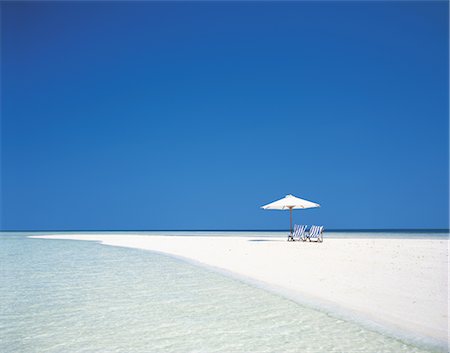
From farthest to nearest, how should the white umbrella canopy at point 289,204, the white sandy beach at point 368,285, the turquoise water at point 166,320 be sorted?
1. the white umbrella canopy at point 289,204
2. the white sandy beach at point 368,285
3. the turquoise water at point 166,320

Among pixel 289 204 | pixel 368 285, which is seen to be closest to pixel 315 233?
pixel 289 204

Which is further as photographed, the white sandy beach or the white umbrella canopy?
the white umbrella canopy

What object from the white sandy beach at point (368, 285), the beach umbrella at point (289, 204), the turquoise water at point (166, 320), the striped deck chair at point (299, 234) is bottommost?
the turquoise water at point (166, 320)

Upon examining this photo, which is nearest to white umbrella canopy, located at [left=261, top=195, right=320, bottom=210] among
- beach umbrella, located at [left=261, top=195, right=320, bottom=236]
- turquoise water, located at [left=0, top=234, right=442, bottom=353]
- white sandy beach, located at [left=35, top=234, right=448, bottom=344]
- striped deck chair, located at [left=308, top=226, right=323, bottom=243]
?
beach umbrella, located at [left=261, top=195, right=320, bottom=236]

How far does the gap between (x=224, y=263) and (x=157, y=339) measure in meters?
6.70

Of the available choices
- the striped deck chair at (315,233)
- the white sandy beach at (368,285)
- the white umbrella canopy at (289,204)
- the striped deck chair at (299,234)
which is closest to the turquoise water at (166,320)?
the white sandy beach at (368,285)

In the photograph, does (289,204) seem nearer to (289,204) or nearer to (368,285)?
(289,204)

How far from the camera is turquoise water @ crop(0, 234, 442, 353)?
4.34m

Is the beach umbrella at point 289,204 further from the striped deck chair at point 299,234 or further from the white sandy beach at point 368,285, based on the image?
the white sandy beach at point 368,285

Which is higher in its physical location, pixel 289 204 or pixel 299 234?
pixel 289 204

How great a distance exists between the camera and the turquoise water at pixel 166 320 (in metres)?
4.34

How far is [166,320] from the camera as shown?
5.35 metres

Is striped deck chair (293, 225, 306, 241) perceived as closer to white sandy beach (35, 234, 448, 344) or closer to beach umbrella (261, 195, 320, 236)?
beach umbrella (261, 195, 320, 236)

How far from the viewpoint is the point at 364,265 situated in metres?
9.77
